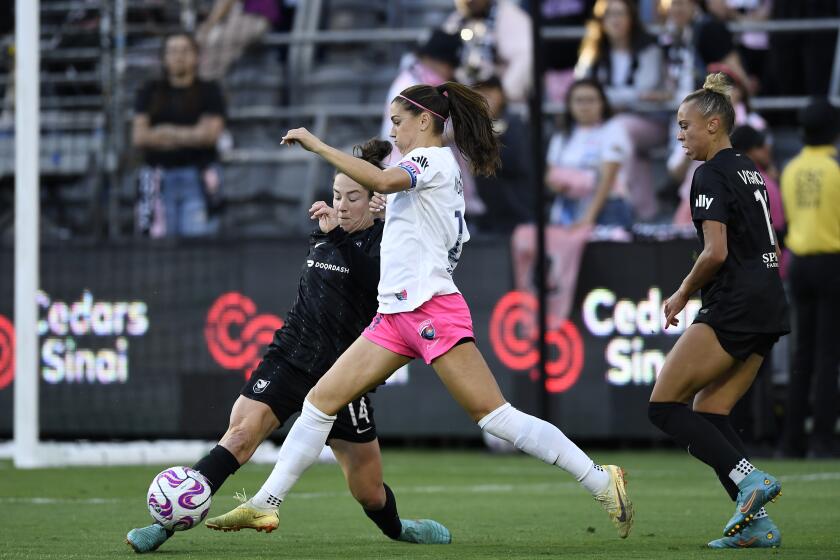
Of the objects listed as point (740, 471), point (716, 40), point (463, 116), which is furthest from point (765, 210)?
point (716, 40)

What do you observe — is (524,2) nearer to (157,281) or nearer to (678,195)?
(678,195)

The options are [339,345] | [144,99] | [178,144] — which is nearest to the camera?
[339,345]

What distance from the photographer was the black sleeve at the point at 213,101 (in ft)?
48.8

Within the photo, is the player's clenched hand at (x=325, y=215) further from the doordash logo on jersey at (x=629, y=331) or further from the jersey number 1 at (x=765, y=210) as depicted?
the doordash logo on jersey at (x=629, y=331)

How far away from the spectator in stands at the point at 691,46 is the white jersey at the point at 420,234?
25.4 feet

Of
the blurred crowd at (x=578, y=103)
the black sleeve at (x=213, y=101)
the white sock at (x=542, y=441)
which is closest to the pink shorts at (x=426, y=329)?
the white sock at (x=542, y=441)

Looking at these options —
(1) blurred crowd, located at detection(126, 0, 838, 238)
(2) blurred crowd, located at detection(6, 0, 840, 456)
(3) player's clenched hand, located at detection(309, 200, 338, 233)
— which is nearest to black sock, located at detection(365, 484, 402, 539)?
(3) player's clenched hand, located at detection(309, 200, 338, 233)

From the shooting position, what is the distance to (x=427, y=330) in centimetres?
655

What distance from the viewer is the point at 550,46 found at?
1645cm

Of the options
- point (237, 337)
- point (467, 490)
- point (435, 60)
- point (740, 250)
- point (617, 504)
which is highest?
point (435, 60)

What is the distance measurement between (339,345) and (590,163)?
6.93 meters

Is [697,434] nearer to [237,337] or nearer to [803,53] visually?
[237,337]

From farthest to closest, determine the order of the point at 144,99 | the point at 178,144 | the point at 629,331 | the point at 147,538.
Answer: the point at 144,99 → the point at 178,144 → the point at 629,331 → the point at 147,538

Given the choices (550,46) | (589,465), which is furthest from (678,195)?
(589,465)
